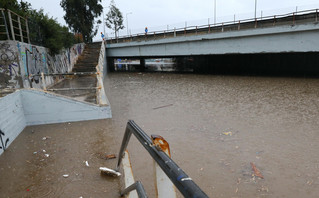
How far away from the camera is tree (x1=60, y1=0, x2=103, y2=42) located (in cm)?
3364

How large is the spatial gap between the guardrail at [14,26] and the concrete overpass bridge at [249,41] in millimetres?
13477

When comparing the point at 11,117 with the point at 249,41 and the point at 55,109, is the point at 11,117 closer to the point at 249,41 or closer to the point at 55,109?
the point at 55,109

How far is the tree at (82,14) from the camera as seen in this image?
110 ft

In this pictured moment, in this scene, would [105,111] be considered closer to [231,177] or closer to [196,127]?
[196,127]

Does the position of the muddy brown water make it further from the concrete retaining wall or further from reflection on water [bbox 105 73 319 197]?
the concrete retaining wall

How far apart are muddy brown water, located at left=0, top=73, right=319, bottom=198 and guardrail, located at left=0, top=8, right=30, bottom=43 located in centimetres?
570

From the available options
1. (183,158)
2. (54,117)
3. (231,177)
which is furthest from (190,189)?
(54,117)

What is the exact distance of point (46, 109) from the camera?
6977 millimetres

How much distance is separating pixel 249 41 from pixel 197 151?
50.3 feet

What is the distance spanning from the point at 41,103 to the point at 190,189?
7.35m

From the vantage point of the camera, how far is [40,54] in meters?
12.0

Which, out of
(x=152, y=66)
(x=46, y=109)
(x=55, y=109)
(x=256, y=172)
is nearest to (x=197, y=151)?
(x=256, y=172)

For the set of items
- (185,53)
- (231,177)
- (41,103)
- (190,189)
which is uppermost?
(185,53)

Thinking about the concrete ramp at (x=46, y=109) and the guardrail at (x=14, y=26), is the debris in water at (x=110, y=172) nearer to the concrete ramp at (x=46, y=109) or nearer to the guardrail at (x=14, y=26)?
the concrete ramp at (x=46, y=109)
